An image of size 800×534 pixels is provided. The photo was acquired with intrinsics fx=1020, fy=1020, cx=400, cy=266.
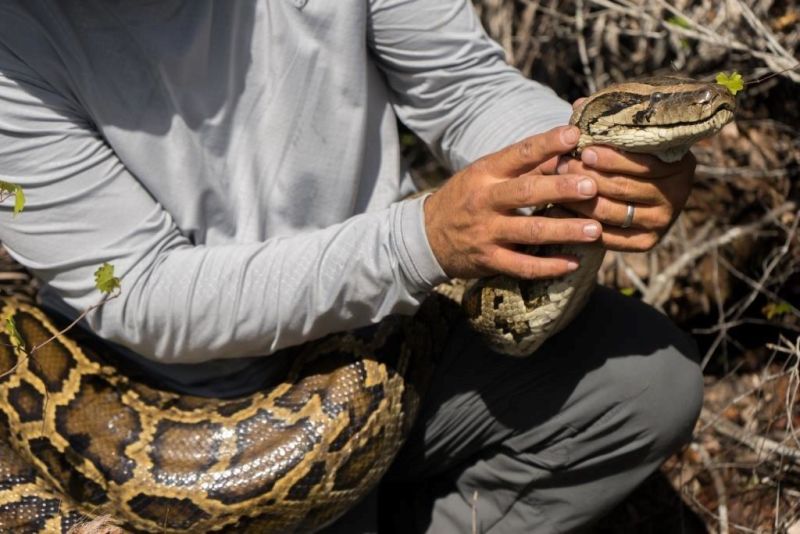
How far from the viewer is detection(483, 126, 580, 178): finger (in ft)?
7.34

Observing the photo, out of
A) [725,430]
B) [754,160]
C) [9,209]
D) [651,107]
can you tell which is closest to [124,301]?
[9,209]

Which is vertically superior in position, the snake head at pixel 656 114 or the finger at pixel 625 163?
the snake head at pixel 656 114

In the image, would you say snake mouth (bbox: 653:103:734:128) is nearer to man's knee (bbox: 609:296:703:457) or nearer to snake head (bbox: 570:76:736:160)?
snake head (bbox: 570:76:736:160)

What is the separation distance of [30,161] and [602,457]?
1.74 metres

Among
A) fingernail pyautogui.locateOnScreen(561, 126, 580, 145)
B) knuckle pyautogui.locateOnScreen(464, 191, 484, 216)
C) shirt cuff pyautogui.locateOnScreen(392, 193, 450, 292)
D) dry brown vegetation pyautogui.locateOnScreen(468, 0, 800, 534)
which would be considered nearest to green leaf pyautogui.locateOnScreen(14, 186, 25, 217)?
shirt cuff pyautogui.locateOnScreen(392, 193, 450, 292)

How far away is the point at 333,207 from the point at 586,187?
2.76 ft

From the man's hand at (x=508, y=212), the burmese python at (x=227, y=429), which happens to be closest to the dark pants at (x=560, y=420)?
the burmese python at (x=227, y=429)

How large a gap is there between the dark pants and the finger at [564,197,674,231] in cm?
56

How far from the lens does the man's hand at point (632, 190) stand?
233cm

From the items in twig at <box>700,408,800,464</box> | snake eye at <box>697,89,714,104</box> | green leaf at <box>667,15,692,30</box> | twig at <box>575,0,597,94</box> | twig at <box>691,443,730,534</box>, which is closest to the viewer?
snake eye at <box>697,89,714,104</box>

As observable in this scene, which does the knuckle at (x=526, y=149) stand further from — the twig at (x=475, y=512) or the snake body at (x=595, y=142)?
the twig at (x=475, y=512)

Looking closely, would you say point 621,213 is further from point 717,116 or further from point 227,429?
point 227,429

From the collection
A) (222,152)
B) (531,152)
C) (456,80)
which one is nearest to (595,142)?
(531,152)

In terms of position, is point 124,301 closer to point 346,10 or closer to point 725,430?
point 346,10
